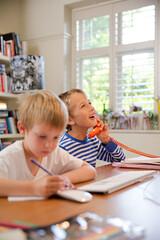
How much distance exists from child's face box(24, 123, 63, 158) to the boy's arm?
0.13 metres

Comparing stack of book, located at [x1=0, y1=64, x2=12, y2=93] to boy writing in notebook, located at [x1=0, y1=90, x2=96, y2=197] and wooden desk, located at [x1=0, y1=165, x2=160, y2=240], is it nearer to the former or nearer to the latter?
boy writing in notebook, located at [x1=0, y1=90, x2=96, y2=197]

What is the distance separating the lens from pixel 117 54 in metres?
3.68

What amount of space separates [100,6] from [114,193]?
3.34m

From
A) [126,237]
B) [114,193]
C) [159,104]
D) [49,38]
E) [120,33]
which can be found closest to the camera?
[126,237]

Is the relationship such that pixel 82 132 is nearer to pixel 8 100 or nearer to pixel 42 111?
pixel 42 111

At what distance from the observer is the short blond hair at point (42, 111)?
982 mm

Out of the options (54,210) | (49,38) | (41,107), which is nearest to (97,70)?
(49,38)

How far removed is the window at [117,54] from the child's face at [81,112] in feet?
6.17

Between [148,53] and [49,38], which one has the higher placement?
[49,38]

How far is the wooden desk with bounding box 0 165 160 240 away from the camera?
63 cm

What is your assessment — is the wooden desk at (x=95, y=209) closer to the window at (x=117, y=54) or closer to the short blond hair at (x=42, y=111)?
the short blond hair at (x=42, y=111)

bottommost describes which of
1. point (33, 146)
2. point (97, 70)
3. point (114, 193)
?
point (114, 193)

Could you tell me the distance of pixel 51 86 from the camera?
156 inches

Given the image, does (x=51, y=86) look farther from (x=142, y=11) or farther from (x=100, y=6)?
(x=142, y=11)
